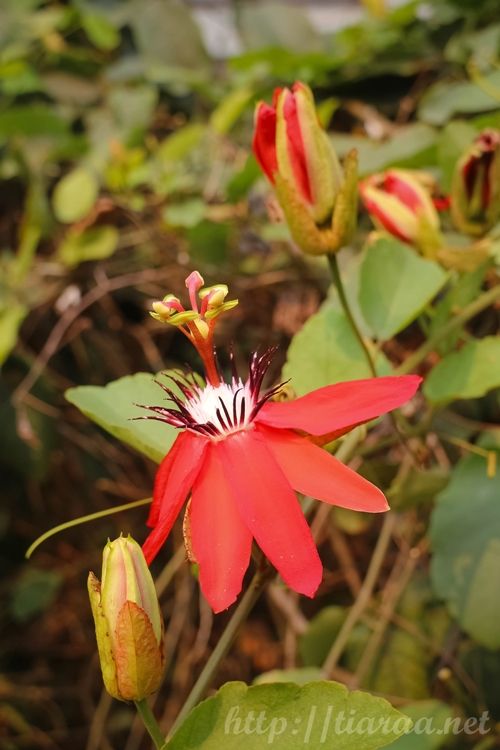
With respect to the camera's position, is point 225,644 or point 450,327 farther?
point 450,327

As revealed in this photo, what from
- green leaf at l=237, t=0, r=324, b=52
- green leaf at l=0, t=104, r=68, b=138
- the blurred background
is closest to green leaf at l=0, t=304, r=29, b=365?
the blurred background

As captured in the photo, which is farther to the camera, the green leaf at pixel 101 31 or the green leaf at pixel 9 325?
the green leaf at pixel 101 31

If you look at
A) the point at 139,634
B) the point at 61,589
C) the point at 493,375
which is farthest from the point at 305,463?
the point at 61,589

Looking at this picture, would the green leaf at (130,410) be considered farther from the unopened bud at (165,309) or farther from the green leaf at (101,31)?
the green leaf at (101,31)

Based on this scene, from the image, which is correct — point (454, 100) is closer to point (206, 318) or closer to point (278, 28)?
point (278, 28)

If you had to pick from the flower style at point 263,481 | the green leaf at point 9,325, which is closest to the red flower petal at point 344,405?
the flower style at point 263,481

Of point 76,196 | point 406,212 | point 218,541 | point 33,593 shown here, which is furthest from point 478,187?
point 33,593

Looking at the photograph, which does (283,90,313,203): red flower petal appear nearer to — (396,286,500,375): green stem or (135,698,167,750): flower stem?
(396,286,500,375): green stem
